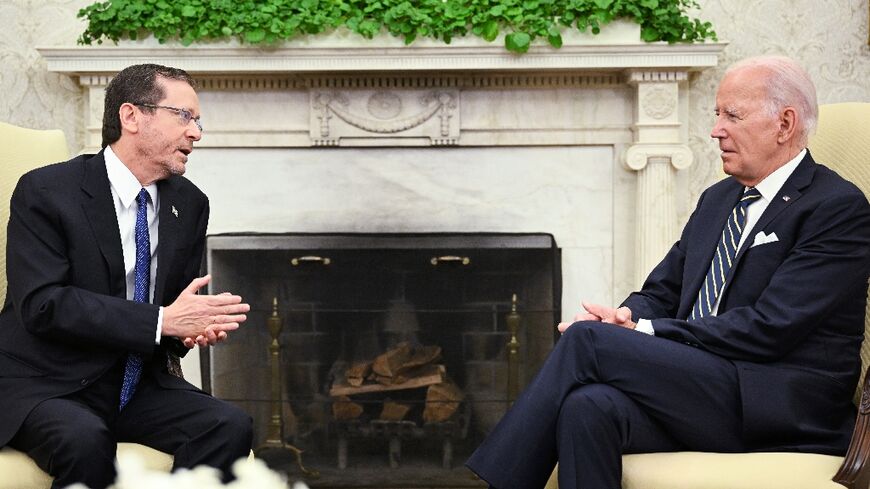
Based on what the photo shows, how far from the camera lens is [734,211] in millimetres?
2619

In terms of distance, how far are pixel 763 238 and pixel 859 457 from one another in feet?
1.81

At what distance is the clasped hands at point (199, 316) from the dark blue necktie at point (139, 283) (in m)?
0.14

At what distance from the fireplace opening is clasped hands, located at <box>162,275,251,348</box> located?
5.44 feet

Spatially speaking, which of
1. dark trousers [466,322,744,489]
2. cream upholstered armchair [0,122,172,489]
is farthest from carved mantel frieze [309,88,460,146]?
dark trousers [466,322,744,489]

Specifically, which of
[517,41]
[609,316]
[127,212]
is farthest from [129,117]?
[517,41]

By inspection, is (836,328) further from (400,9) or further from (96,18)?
(96,18)

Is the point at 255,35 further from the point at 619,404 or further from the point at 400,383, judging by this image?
the point at 619,404

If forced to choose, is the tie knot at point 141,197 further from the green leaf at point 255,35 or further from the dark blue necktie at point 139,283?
the green leaf at point 255,35

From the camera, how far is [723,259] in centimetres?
255

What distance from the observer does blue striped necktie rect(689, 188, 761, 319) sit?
2.53 metres

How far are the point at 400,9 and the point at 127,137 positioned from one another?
1.59m

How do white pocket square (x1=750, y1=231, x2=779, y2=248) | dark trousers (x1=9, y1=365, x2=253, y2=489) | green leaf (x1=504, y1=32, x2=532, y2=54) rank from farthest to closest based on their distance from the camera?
green leaf (x1=504, y1=32, x2=532, y2=54) → white pocket square (x1=750, y1=231, x2=779, y2=248) → dark trousers (x1=9, y1=365, x2=253, y2=489)

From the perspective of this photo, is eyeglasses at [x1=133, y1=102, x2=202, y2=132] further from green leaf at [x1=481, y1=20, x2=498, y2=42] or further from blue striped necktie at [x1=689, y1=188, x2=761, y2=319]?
green leaf at [x1=481, y1=20, x2=498, y2=42]

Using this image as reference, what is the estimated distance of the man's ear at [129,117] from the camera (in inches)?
101
